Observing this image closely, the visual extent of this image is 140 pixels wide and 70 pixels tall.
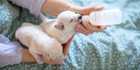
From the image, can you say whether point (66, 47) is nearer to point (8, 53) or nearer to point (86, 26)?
point (86, 26)

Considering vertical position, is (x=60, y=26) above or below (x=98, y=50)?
above

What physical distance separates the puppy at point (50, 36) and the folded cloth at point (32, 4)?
112mm

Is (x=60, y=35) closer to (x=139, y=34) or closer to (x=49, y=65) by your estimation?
(x=49, y=65)

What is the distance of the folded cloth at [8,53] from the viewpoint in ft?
3.32

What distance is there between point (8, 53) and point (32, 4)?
0.80 ft

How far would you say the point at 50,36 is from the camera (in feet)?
3.42

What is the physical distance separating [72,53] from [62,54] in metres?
0.10

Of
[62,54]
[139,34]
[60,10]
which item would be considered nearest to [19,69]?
[62,54]

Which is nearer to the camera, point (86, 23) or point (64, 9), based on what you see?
point (86, 23)

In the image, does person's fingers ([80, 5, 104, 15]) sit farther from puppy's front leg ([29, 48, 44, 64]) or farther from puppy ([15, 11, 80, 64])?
puppy's front leg ([29, 48, 44, 64])

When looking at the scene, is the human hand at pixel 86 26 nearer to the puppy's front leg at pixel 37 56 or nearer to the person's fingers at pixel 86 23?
the person's fingers at pixel 86 23

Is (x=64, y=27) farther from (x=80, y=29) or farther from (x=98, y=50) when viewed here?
(x=98, y=50)

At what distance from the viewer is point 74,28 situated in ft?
3.37

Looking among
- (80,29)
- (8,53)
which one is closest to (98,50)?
(80,29)
